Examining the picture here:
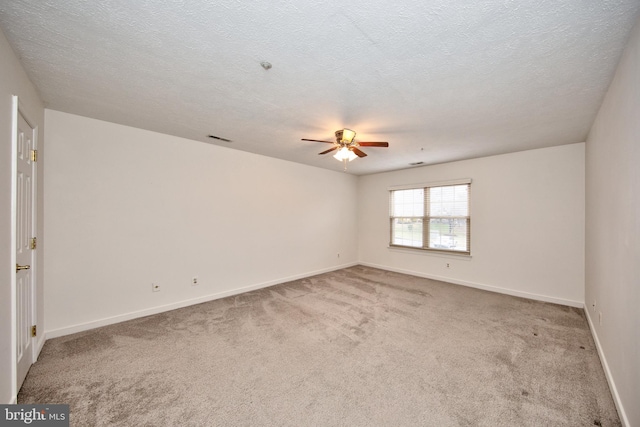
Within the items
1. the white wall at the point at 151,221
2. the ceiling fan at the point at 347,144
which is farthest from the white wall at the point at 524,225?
the white wall at the point at 151,221

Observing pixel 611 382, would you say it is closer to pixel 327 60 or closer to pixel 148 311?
pixel 327 60

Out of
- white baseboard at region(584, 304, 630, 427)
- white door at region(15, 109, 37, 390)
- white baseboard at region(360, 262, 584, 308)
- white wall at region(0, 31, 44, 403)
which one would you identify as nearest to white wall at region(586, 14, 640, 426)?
white baseboard at region(584, 304, 630, 427)

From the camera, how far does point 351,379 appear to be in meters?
2.03

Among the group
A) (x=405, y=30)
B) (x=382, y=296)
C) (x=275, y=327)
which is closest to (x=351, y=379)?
(x=275, y=327)

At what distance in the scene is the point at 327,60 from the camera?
1731 mm

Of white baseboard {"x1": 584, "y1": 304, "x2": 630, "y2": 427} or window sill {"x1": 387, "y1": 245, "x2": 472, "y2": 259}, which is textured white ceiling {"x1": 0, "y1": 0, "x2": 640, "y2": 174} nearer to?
white baseboard {"x1": 584, "y1": 304, "x2": 630, "y2": 427}

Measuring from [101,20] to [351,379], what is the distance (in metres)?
2.99

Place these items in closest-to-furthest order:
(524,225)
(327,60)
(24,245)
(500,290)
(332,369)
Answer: (327,60)
(24,245)
(332,369)
(524,225)
(500,290)

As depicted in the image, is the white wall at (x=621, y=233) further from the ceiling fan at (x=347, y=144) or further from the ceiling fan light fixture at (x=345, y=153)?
the ceiling fan light fixture at (x=345, y=153)

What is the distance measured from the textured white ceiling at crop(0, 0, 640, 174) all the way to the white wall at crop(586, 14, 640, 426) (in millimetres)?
257

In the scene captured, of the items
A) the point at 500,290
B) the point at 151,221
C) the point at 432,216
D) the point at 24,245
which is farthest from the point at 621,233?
the point at 151,221

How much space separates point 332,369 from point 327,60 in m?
2.51

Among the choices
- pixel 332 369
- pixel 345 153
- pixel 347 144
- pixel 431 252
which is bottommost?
pixel 332 369

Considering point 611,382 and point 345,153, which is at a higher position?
point 345,153
